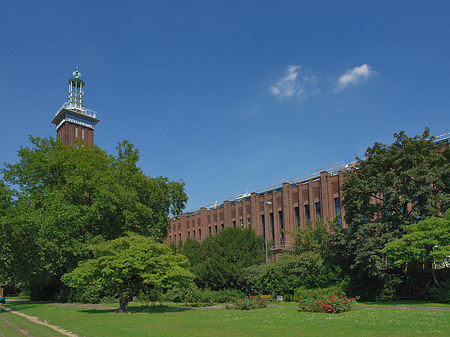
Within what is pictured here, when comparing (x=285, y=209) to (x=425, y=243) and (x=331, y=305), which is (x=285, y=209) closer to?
(x=425, y=243)

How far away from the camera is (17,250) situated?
3491cm

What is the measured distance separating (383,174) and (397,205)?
2.30 meters

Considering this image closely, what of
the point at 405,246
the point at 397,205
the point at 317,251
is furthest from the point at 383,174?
the point at 317,251

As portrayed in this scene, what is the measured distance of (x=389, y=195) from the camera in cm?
2667

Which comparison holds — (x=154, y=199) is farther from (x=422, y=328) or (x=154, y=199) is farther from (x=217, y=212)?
(x=422, y=328)

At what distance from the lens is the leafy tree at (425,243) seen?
72.0 ft

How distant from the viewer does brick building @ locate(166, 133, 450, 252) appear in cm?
4294

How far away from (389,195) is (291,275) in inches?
430

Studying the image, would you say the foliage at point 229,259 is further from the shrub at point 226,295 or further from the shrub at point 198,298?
the shrub at point 198,298

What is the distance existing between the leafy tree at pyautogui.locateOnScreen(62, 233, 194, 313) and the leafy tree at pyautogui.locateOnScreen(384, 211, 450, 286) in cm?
1271

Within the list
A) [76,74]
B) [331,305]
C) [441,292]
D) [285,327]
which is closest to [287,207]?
[441,292]

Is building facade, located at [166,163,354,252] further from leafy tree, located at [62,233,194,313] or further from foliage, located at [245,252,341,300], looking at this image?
leafy tree, located at [62,233,194,313]

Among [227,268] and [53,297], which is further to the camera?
[53,297]

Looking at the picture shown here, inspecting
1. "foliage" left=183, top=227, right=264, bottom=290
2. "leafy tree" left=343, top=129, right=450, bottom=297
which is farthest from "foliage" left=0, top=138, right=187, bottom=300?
"leafy tree" left=343, top=129, right=450, bottom=297
